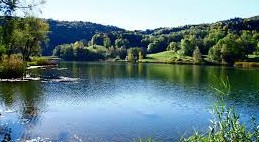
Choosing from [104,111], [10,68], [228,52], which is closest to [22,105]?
[104,111]

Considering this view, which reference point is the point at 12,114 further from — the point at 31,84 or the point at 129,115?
the point at 31,84

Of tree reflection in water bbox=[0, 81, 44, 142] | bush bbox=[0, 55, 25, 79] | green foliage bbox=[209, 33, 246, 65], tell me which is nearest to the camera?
tree reflection in water bbox=[0, 81, 44, 142]

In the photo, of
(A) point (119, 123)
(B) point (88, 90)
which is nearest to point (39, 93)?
(B) point (88, 90)

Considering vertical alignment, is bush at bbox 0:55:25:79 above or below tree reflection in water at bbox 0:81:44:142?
above

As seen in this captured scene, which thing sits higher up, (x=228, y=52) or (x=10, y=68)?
(x=228, y=52)

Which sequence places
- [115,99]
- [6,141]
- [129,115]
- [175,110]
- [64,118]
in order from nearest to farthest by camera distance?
[6,141]
[64,118]
[129,115]
[175,110]
[115,99]

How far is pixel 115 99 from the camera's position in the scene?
2089 inches

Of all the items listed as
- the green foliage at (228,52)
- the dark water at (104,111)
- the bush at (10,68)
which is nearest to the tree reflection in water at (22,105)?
the dark water at (104,111)

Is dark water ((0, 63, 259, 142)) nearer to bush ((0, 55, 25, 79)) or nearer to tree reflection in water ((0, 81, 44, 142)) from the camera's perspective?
tree reflection in water ((0, 81, 44, 142))

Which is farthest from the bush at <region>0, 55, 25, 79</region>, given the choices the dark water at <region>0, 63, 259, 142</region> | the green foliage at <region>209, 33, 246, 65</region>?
the green foliage at <region>209, 33, 246, 65</region>

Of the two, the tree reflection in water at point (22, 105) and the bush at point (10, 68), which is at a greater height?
the bush at point (10, 68)

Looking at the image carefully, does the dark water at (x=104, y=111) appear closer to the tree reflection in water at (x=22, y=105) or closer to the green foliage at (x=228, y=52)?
the tree reflection in water at (x=22, y=105)

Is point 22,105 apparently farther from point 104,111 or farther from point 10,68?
point 10,68

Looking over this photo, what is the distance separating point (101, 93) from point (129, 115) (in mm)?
18846
